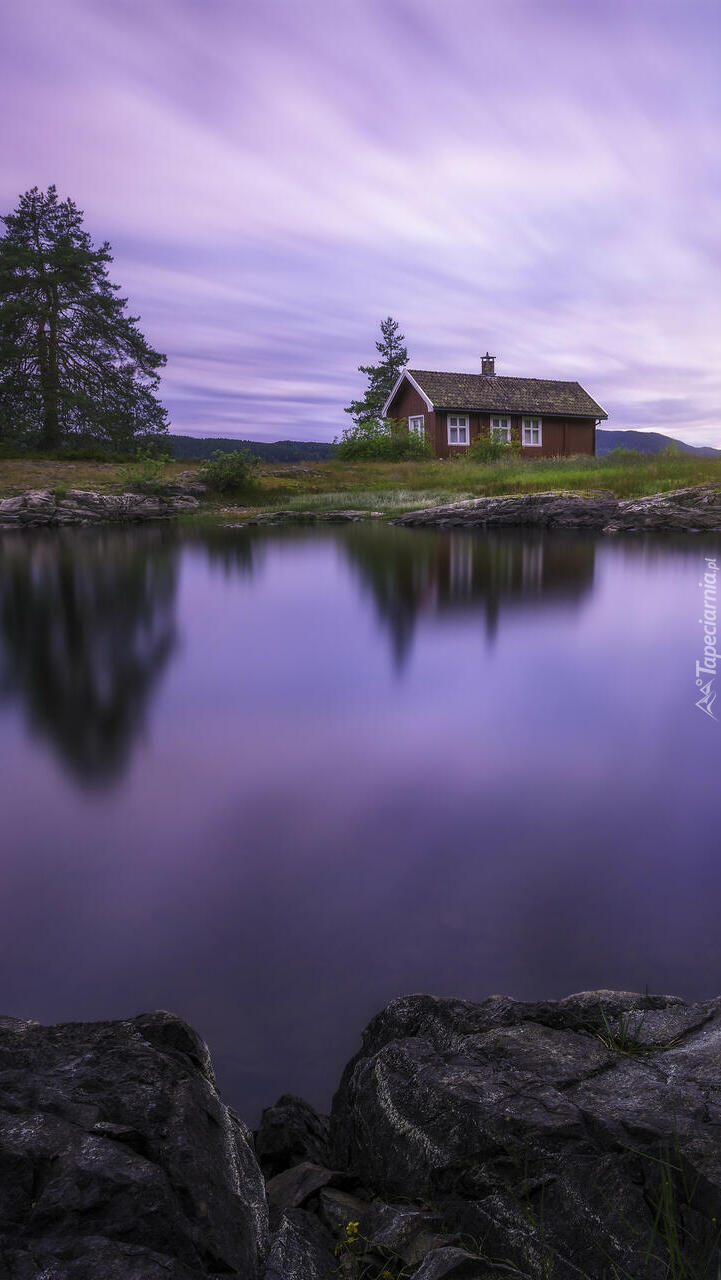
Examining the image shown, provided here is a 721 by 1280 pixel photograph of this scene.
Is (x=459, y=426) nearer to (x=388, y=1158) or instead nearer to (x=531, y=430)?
(x=531, y=430)

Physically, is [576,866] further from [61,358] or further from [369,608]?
[61,358]

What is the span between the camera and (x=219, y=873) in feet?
12.0

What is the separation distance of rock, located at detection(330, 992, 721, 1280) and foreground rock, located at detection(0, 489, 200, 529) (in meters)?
31.5

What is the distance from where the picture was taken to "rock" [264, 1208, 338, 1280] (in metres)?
1.54

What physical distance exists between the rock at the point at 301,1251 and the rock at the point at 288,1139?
0.36 meters

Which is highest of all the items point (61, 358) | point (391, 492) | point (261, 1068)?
point (61, 358)

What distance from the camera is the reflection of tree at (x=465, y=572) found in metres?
12.2

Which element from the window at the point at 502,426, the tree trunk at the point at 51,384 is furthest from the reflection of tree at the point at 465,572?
the tree trunk at the point at 51,384

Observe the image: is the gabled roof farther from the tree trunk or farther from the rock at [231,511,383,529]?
the tree trunk

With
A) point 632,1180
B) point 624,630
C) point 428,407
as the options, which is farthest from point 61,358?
point 632,1180

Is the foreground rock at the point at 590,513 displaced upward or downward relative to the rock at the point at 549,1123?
upward

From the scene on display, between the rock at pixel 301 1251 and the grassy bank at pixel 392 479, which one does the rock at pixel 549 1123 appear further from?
the grassy bank at pixel 392 479

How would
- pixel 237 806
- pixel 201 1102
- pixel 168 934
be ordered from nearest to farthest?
pixel 201 1102 → pixel 168 934 → pixel 237 806

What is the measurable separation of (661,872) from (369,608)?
920 cm
